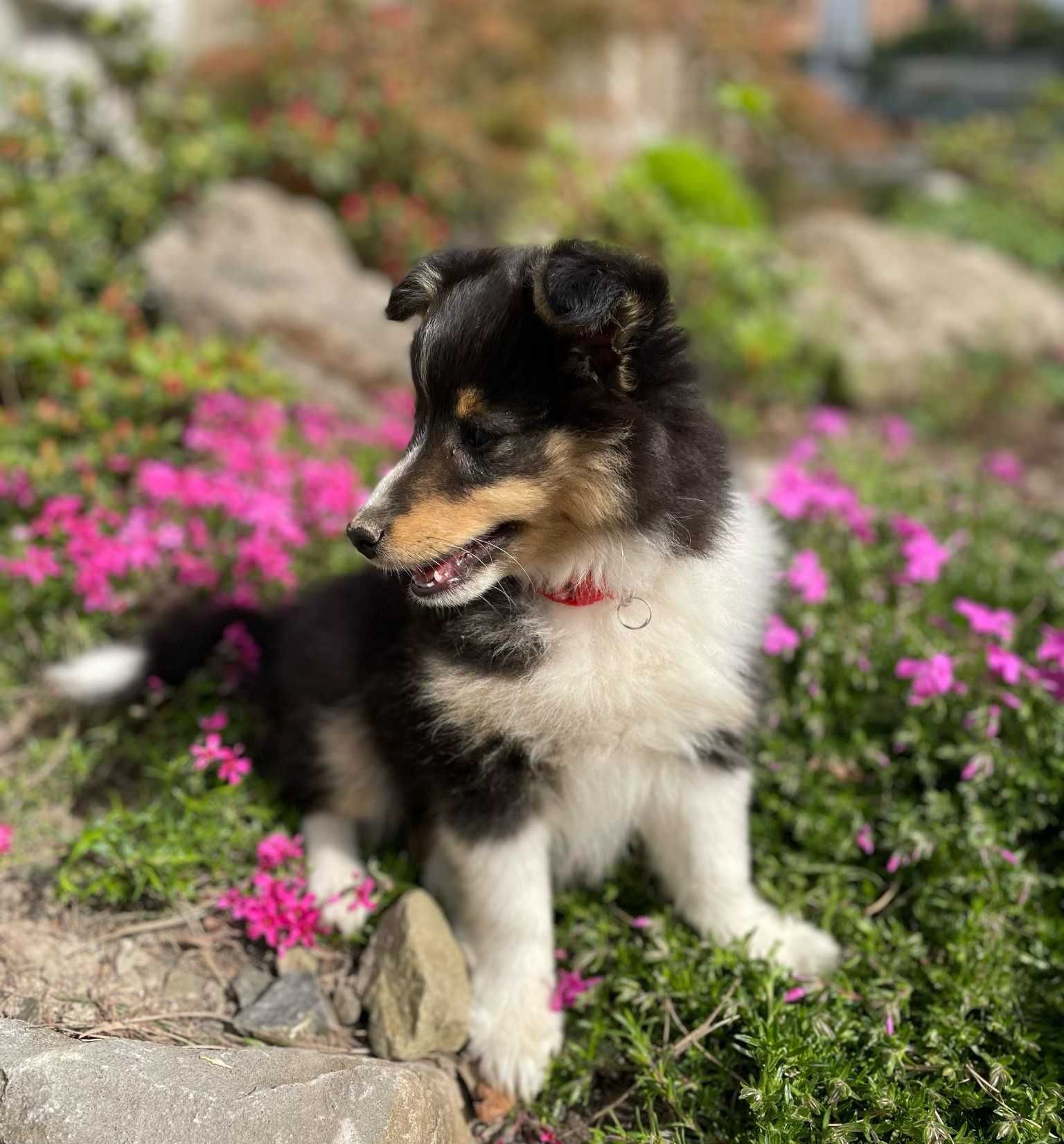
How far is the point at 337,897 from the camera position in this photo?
2975mm

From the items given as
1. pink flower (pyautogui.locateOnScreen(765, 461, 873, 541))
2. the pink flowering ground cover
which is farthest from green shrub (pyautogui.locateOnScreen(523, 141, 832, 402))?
pink flower (pyautogui.locateOnScreen(765, 461, 873, 541))

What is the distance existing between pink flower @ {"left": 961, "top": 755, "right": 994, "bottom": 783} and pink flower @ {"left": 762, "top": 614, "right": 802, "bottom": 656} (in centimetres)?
64

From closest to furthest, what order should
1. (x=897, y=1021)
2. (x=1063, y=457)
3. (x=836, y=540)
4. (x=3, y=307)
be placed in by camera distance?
(x=897, y=1021) → (x=836, y=540) → (x=3, y=307) → (x=1063, y=457)

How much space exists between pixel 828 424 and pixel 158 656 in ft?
11.2

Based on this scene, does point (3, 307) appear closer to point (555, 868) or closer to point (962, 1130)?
point (555, 868)

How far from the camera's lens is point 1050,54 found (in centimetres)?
2402

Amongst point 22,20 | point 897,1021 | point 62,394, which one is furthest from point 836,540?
point 22,20

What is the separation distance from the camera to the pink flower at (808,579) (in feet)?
11.6

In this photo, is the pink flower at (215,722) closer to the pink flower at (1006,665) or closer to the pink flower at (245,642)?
the pink flower at (245,642)

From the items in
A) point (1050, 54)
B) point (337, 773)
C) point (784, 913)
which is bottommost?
point (1050, 54)

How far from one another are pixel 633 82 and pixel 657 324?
1101 centimetres

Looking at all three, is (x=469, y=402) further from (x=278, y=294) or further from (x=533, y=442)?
(x=278, y=294)

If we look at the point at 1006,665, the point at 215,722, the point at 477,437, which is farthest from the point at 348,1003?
the point at 1006,665

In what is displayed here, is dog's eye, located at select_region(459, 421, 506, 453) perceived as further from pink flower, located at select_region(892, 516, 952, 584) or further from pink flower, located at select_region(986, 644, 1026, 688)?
pink flower, located at select_region(892, 516, 952, 584)
